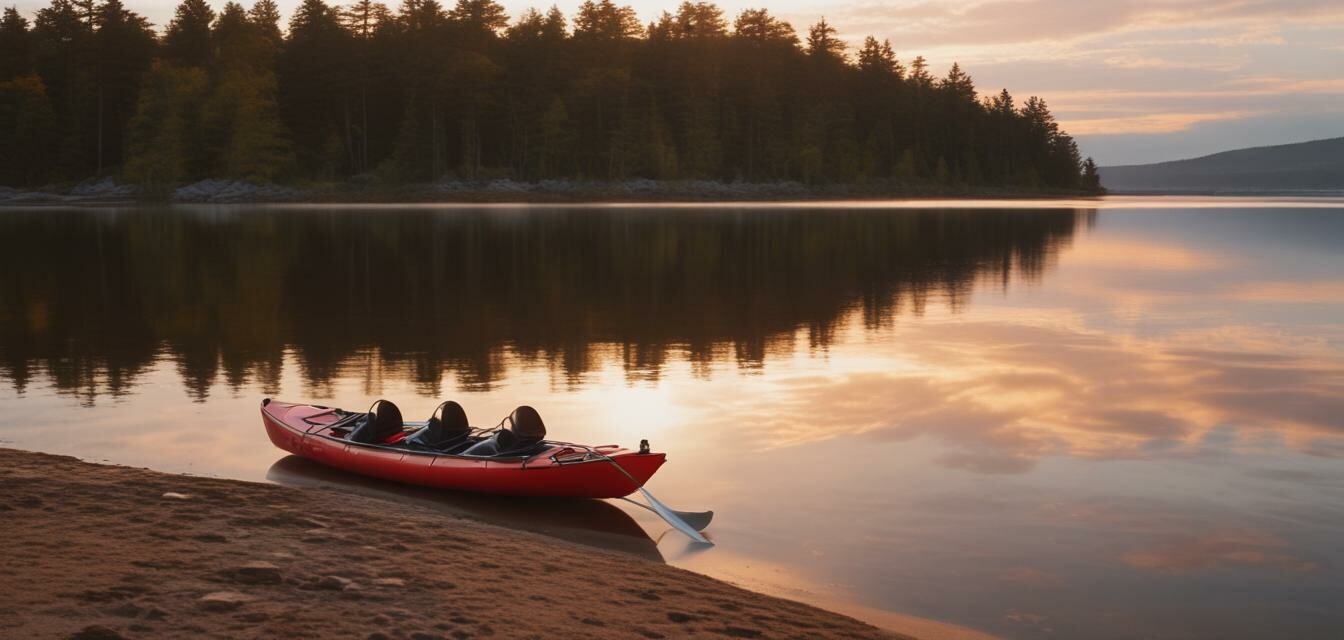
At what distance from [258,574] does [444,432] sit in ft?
19.4

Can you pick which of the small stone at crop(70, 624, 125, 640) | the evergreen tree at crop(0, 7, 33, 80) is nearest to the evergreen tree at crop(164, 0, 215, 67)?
the evergreen tree at crop(0, 7, 33, 80)

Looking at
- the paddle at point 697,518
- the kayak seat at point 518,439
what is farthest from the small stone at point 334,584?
the kayak seat at point 518,439

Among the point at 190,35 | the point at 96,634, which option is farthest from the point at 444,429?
the point at 190,35

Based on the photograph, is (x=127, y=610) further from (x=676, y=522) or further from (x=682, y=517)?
(x=682, y=517)

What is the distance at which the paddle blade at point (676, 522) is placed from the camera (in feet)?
43.7

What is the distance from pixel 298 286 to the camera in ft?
132

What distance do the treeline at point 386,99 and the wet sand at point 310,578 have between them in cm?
12369

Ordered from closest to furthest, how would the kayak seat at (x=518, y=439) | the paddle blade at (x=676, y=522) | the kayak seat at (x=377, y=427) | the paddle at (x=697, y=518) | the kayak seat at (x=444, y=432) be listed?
the paddle blade at (x=676, y=522) < the paddle at (x=697, y=518) < the kayak seat at (x=518, y=439) < the kayak seat at (x=444, y=432) < the kayak seat at (x=377, y=427)

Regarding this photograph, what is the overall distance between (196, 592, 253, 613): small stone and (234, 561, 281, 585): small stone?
0.44 m

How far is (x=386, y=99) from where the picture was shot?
469 feet

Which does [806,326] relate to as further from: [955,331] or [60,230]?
[60,230]

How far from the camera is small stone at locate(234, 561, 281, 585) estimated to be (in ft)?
31.8

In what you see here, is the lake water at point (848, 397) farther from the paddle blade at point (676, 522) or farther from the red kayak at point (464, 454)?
the red kayak at point (464, 454)

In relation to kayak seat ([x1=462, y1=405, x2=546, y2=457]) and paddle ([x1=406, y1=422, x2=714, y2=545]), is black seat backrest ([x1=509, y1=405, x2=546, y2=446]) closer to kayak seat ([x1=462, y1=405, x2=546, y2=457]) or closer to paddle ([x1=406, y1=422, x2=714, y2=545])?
kayak seat ([x1=462, y1=405, x2=546, y2=457])
